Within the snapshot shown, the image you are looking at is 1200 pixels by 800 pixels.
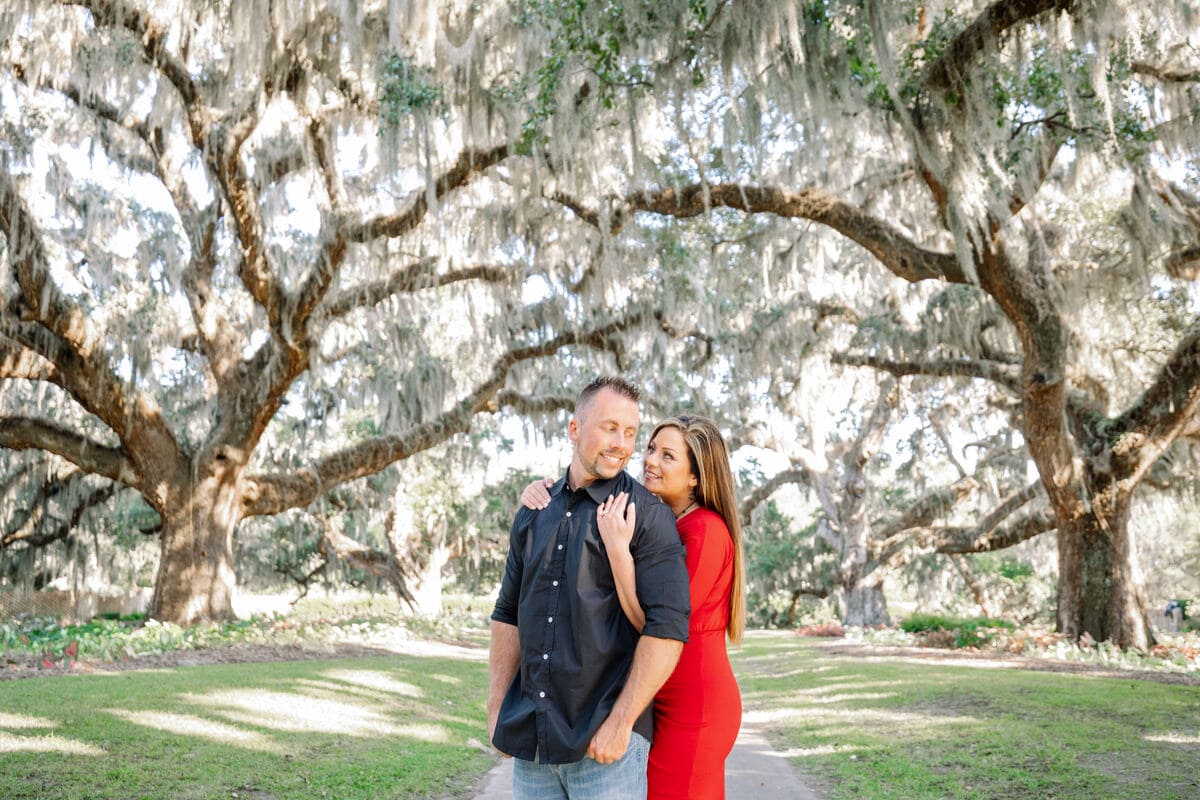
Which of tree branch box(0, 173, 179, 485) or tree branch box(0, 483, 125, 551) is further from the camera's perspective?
tree branch box(0, 483, 125, 551)

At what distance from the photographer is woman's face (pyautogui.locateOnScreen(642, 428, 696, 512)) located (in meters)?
2.54

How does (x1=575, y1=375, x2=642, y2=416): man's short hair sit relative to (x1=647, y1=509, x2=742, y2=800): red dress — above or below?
above

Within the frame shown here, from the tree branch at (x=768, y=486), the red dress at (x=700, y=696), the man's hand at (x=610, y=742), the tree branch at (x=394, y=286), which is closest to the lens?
the man's hand at (x=610, y=742)

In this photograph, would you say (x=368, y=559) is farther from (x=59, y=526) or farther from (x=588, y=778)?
(x=588, y=778)

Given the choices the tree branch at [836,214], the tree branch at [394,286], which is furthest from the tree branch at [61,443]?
the tree branch at [836,214]

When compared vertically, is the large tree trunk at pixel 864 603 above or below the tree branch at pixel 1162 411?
below

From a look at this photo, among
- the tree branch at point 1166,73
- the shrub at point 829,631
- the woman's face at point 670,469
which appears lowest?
the shrub at point 829,631

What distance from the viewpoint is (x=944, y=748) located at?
601 cm

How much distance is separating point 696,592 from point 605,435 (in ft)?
1.61

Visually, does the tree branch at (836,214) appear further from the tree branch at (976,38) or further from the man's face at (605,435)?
the man's face at (605,435)

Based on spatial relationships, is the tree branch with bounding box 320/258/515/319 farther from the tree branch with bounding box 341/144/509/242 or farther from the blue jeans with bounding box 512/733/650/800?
the blue jeans with bounding box 512/733/650/800

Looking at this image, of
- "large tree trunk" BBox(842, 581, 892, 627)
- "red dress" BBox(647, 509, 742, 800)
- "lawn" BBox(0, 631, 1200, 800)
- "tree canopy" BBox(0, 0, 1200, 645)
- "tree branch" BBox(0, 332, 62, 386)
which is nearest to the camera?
"red dress" BBox(647, 509, 742, 800)

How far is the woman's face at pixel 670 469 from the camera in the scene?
254cm

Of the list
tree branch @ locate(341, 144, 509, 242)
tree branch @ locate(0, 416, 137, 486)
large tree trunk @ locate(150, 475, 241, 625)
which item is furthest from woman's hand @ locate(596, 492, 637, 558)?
tree branch @ locate(0, 416, 137, 486)
